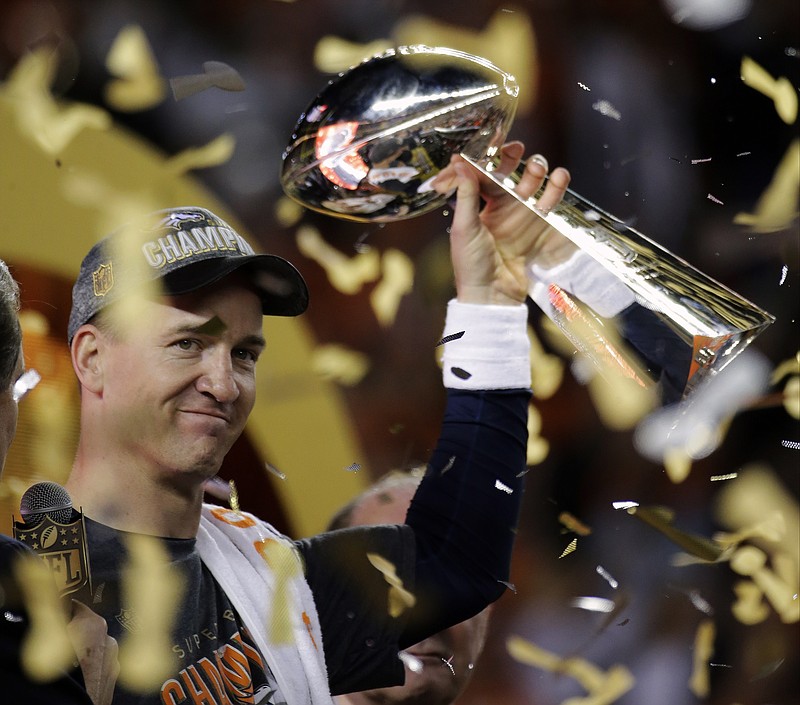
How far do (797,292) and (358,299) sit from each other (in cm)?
78

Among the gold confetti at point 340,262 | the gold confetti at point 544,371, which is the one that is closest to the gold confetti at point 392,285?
the gold confetti at point 340,262

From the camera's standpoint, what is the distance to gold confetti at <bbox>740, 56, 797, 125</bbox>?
1712 mm

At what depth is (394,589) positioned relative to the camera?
3.98 ft

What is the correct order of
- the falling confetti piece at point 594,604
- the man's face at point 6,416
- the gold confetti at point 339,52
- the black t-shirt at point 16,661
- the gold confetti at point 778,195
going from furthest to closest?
the gold confetti at point 778,195, the falling confetti piece at point 594,604, the gold confetti at point 339,52, the man's face at point 6,416, the black t-shirt at point 16,661

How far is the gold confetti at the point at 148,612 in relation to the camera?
102 centimetres

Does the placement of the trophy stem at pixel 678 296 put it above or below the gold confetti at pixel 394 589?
above

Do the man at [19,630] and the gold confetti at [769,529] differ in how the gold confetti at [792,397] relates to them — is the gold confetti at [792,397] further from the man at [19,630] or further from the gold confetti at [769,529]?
the man at [19,630]

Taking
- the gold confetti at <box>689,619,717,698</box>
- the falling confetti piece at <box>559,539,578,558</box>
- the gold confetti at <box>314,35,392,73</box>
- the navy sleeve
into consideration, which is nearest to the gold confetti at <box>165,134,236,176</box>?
the gold confetti at <box>314,35,392,73</box>

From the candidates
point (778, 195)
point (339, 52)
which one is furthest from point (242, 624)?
point (778, 195)

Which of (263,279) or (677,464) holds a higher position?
(263,279)

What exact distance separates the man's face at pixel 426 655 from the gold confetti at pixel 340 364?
149 mm

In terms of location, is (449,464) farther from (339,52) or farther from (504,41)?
(504,41)

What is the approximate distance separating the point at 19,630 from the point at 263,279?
0.53m

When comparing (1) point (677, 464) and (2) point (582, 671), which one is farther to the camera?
(1) point (677, 464)
